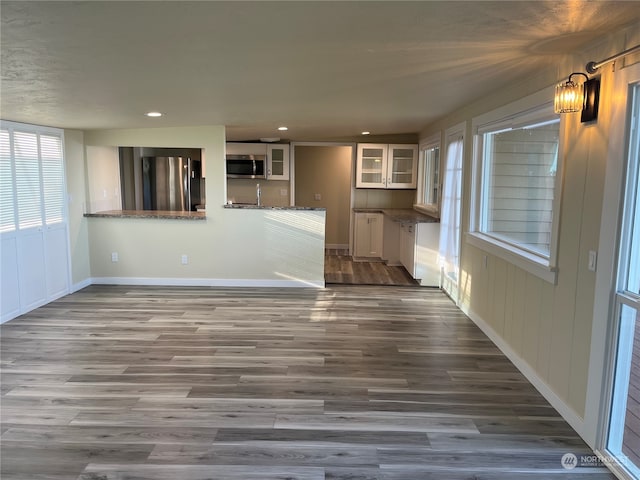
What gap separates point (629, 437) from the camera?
238cm

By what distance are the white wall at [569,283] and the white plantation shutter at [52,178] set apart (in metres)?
4.82

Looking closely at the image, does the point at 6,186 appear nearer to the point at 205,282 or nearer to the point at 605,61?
the point at 205,282

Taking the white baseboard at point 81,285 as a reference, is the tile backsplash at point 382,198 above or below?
above

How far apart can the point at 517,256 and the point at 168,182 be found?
18.7 feet

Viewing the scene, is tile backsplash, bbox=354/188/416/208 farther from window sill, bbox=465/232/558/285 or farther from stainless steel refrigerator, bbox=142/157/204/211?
window sill, bbox=465/232/558/285

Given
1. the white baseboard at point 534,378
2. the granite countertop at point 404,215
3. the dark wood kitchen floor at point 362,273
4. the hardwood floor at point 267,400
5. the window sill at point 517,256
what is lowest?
the hardwood floor at point 267,400

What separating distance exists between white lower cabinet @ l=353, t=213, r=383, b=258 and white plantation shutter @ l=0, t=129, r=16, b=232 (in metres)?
4.97

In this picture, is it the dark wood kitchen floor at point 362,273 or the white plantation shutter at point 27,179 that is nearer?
the white plantation shutter at point 27,179

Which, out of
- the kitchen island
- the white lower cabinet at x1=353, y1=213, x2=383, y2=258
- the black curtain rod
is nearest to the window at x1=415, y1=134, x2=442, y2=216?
the white lower cabinet at x1=353, y1=213, x2=383, y2=258

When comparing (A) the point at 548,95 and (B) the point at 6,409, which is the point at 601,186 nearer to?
(A) the point at 548,95

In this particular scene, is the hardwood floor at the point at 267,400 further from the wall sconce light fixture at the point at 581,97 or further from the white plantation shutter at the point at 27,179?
the wall sconce light fixture at the point at 581,97

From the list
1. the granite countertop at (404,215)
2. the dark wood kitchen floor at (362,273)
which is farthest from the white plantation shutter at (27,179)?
the granite countertop at (404,215)

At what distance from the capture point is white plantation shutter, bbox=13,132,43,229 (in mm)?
4496

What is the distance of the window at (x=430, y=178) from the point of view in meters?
6.17
